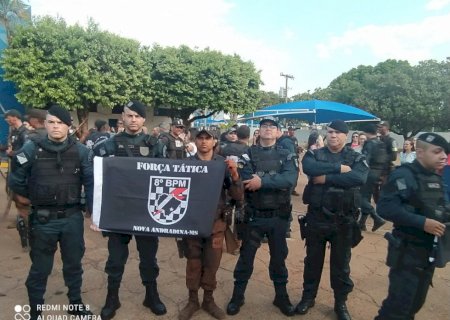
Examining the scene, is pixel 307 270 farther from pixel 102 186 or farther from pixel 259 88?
pixel 259 88

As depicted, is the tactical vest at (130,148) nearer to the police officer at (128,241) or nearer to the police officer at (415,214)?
the police officer at (128,241)

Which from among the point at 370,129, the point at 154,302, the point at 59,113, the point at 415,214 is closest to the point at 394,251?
the point at 415,214

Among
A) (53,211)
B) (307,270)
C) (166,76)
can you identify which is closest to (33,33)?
(166,76)

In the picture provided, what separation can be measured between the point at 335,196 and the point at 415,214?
871 mm

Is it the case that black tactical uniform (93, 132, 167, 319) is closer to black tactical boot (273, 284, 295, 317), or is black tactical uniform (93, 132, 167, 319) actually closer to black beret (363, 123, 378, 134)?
black tactical boot (273, 284, 295, 317)

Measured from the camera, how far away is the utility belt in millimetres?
3260

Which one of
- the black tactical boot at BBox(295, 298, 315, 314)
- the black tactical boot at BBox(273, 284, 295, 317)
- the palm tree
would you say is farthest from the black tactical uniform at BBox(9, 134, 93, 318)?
the palm tree

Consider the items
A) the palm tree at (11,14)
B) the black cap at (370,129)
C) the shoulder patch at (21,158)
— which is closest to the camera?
the shoulder patch at (21,158)

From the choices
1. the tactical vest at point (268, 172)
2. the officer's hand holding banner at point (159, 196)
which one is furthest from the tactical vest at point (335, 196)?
the officer's hand holding banner at point (159, 196)

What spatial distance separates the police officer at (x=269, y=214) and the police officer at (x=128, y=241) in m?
0.91

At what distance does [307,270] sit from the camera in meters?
3.77

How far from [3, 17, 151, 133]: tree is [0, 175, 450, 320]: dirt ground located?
1317 cm

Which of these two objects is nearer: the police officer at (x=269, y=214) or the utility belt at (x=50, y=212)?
the utility belt at (x=50, y=212)

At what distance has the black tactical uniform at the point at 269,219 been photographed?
3652 mm
